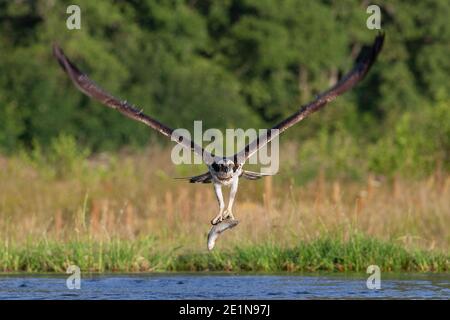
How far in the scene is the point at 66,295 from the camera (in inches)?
484

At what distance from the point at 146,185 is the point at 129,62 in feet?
51.6

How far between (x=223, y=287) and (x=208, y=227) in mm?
3231

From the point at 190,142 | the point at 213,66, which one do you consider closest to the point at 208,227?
the point at 190,142

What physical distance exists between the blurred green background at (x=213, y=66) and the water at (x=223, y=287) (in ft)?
48.6

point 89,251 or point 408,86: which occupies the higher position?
point 408,86

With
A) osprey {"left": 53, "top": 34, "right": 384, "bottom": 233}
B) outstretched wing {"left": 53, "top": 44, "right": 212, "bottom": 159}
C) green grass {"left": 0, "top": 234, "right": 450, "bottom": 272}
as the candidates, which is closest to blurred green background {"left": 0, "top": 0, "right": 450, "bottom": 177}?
green grass {"left": 0, "top": 234, "right": 450, "bottom": 272}

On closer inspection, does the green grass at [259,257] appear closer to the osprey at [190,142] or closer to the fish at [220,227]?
the osprey at [190,142]

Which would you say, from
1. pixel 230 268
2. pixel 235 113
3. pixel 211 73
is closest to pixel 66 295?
pixel 230 268

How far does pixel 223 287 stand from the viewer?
12.9m

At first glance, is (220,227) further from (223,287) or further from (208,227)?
(208,227)

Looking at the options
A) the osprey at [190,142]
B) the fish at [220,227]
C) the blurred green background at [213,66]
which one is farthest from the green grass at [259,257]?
the blurred green background at [213,66]

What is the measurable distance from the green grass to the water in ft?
1.06
